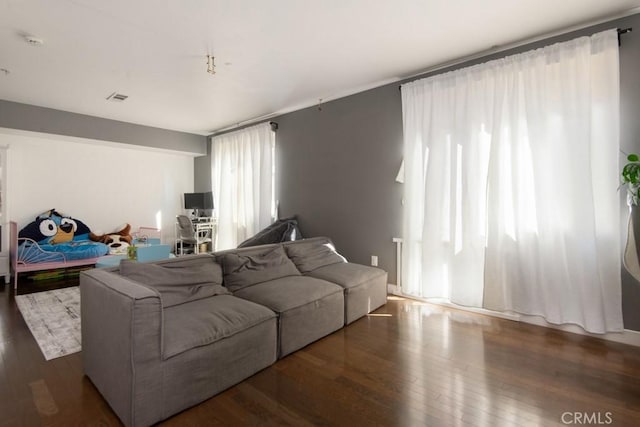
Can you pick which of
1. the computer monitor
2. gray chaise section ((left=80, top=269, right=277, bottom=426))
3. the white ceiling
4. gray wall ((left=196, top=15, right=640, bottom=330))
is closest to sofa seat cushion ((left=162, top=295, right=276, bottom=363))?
gray chaise section ((left=80, top=269, right=277, bottom=426))

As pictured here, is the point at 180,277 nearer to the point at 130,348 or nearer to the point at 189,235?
the point at 130,348

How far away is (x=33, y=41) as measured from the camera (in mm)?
2646

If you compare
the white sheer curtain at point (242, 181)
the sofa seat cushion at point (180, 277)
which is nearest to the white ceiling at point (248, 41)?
the white sheer curtain at point (242, 181)

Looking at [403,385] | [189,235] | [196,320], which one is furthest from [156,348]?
[189,235]

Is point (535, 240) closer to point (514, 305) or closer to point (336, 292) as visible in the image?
point (514, 305)

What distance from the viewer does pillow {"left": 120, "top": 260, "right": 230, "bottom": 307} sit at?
2086mm

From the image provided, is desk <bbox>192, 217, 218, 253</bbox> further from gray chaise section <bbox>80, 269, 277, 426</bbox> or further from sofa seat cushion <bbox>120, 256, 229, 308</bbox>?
gray chaise section <bbox>80, 269, 277, 426</bbox>

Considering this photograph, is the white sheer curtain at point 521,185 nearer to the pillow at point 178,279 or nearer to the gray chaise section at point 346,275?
the gray chaise section at point 346,275

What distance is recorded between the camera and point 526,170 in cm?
277

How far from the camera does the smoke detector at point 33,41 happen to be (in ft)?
8.55

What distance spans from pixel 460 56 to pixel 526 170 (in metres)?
1.27

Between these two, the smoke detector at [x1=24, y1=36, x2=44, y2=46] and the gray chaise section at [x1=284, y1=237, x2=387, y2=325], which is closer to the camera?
the smoke detector at [x1=24, y1=36, x2=44, y2=46]

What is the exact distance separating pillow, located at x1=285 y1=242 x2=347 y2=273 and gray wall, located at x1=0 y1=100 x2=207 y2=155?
12.7ft

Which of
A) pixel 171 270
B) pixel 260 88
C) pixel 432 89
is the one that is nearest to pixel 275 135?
pixel 260 88
